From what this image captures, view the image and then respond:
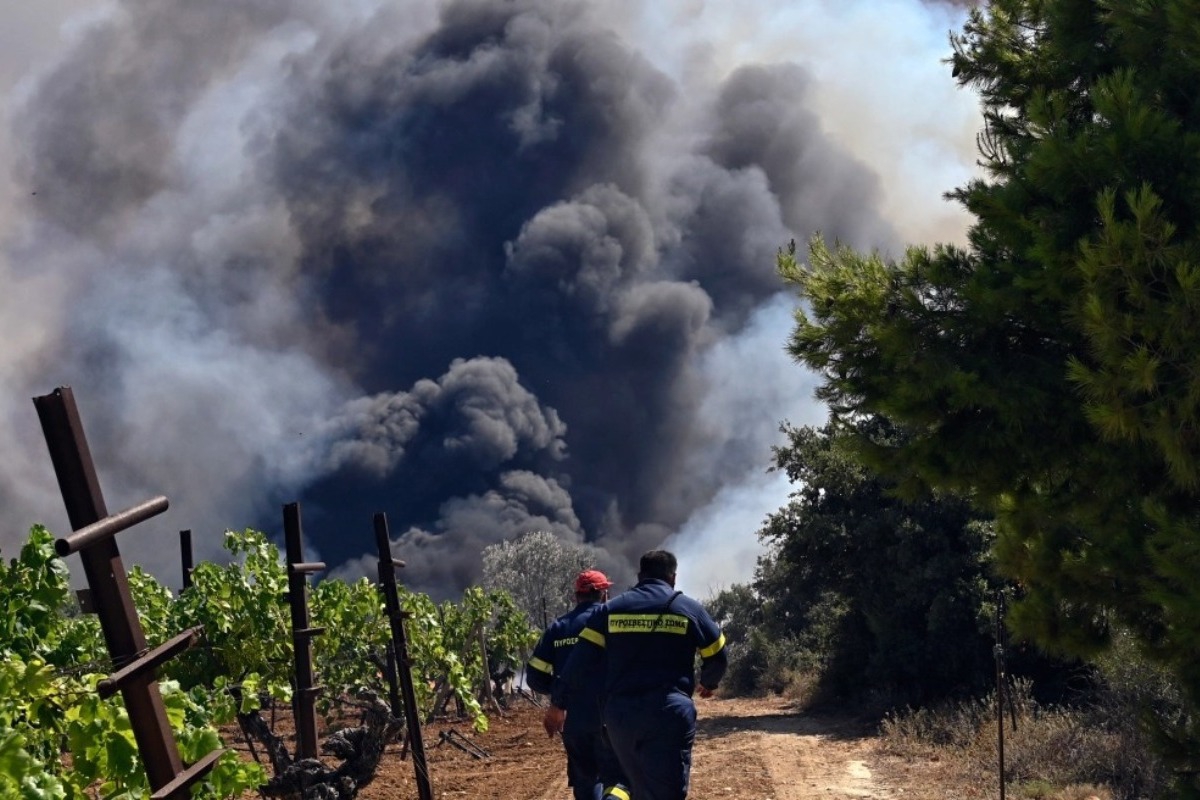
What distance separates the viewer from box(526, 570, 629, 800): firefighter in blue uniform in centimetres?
776

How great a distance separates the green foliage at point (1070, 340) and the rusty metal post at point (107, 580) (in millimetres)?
4617

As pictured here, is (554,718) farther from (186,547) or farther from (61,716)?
(186,547)

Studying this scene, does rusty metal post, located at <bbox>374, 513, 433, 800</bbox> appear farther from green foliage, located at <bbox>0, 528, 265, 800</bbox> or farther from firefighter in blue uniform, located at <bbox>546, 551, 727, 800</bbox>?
green foliage, located at <bbox>0, 528, 265, 800</bbox>

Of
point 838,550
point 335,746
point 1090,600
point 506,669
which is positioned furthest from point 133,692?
point 506,669

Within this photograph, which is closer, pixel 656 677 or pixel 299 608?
pixel 656 677

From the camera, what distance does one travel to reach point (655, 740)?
6.59 metres

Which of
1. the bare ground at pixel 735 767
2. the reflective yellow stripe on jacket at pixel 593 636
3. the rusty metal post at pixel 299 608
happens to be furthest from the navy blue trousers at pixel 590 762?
the bare ground at pixel 735 767

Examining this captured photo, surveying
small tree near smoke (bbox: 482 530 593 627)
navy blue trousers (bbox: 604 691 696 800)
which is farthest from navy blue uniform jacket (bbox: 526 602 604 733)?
small tree near smoke (bbox: 482 530 593 627)

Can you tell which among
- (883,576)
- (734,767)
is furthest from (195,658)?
(883,576)

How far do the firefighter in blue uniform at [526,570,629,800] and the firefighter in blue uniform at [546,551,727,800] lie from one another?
74 centimetres

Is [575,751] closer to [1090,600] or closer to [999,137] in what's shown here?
[1090,600]

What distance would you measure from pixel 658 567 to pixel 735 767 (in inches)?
305

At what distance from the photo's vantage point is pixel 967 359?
25.1 feet

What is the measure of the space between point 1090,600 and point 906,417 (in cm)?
147
